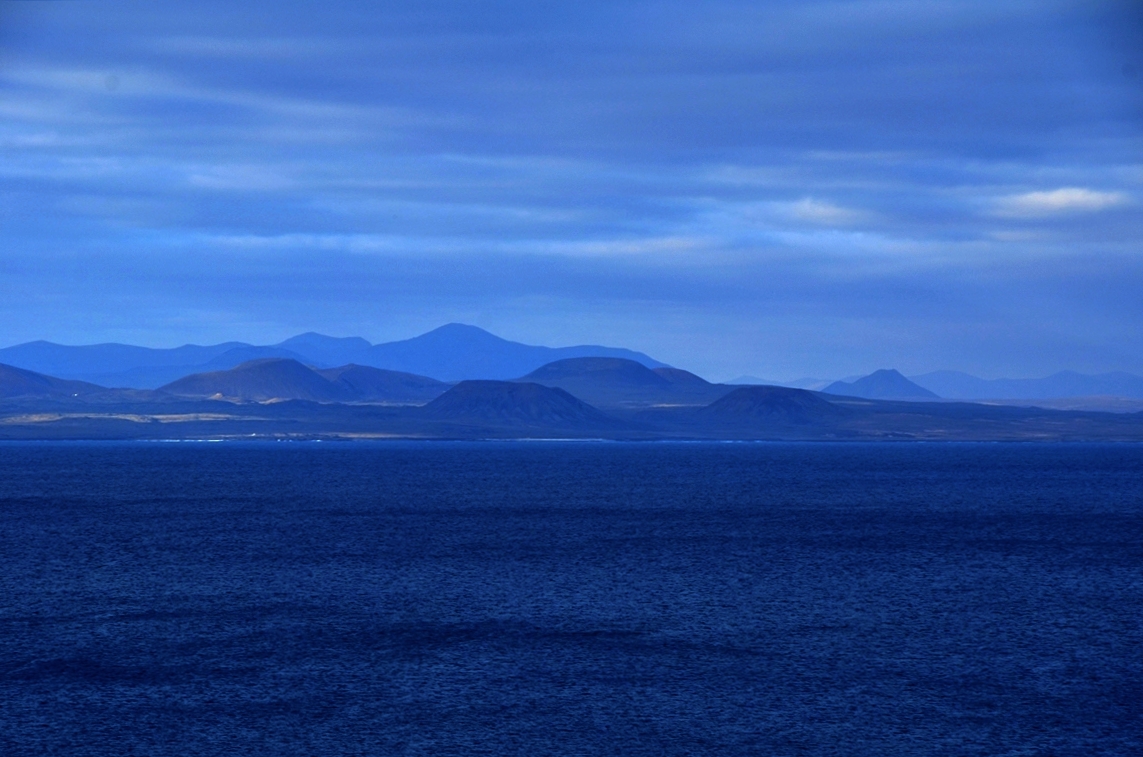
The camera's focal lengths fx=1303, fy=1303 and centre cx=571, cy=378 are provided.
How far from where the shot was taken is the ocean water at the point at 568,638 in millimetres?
35781

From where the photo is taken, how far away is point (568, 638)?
1934 inches

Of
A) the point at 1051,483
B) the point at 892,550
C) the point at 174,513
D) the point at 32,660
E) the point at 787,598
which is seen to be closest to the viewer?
the point at 32,660

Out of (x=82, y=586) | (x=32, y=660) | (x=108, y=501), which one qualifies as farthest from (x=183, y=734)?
(x=108, y=501)

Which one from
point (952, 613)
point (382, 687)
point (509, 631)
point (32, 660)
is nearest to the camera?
point (382, 687)

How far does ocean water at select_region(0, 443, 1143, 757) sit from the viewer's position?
117 ft

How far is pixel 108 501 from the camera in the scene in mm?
128625

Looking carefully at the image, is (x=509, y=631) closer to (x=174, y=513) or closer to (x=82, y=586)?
(x=82, y=586)

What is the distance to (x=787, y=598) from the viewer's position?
60156mm

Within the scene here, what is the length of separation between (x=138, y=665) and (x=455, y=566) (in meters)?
30.0

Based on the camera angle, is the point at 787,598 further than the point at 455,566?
No

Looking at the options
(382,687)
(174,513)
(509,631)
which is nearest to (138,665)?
(382,687)

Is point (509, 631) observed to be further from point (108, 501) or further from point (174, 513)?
point (108, 501)

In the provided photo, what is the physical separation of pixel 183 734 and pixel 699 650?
19.1m

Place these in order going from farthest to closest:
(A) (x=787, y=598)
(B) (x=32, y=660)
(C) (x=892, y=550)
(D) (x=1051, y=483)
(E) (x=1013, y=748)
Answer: (D) (x=1051, y=483) → (C) (x=892, y=550) → (A) (x=787, y=598) → (B) (x=32, y=660) → (E) (x=1013, y=748)
